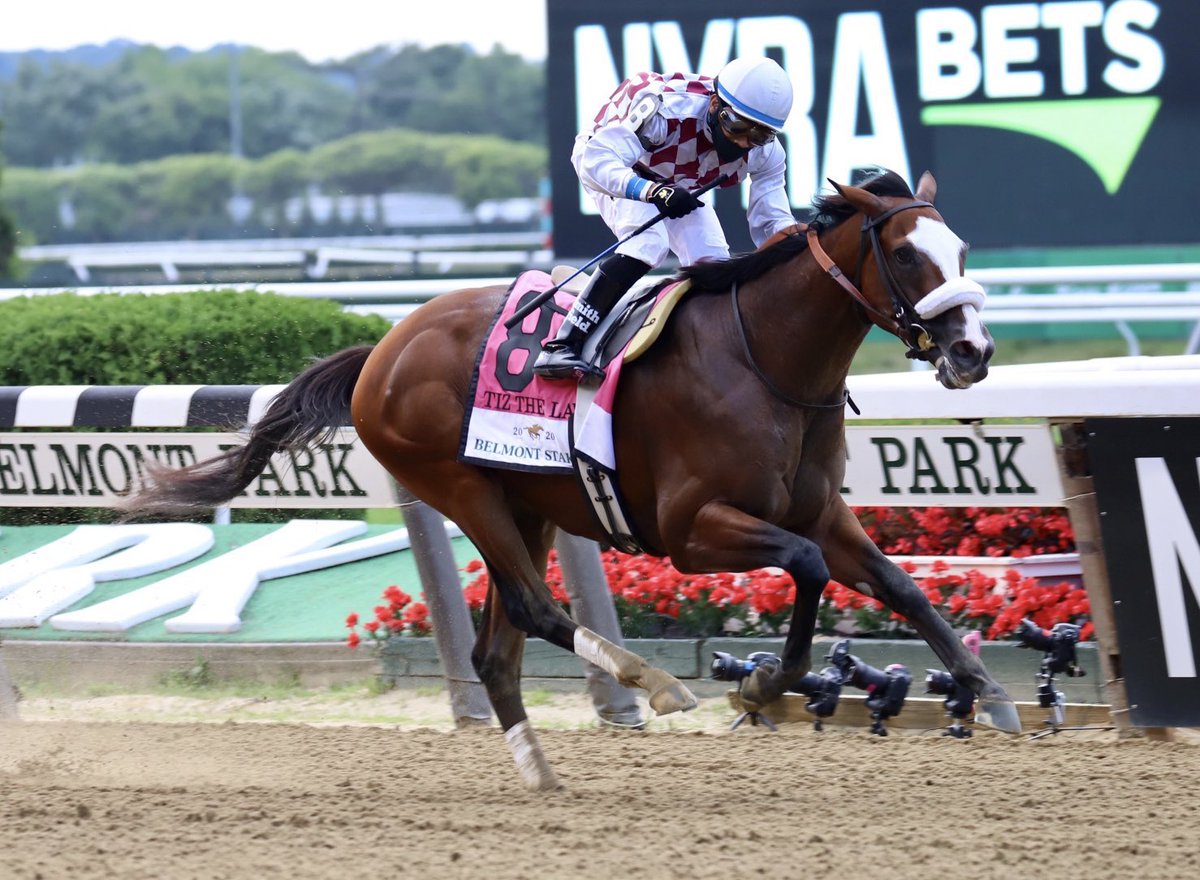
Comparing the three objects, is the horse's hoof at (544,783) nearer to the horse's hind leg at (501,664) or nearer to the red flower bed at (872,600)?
the horse's hind leg at (501,664)

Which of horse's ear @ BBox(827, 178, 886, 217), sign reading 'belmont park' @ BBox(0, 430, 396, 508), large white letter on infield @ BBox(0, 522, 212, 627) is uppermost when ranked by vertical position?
horse's ear @ BBox(827, 178, 886, 217)

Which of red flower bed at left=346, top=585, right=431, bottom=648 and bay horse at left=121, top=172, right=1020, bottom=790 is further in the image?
red flower bed at left=346, top=585, right=431, bottom=648

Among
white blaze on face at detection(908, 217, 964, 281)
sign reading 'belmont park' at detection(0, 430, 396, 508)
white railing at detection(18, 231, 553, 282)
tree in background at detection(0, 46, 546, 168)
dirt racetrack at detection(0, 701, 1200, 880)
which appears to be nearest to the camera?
dirt racetrack at detection(0, 701, 1200, 880)

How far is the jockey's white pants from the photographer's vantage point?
4.29 meters

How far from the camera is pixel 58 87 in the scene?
5675 centimetres

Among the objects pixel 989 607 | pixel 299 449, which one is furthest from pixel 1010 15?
pixel 299 449

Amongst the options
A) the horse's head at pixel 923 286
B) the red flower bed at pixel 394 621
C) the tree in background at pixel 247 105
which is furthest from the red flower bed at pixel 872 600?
the tree in background at pixel 247 105

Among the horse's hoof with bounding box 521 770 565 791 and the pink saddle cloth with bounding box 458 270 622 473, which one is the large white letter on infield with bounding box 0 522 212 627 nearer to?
the pink saddle cloth with bounding box 458 270 622 473

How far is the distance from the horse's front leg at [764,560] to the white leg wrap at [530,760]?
0.59 meters

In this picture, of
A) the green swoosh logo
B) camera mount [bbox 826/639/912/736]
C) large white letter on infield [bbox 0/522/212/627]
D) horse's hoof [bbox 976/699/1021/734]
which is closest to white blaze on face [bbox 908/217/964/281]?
horse's hoof [bbox 976/699/1021/734]

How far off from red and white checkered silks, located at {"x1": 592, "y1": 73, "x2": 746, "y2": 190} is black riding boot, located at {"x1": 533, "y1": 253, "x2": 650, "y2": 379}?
28 cm

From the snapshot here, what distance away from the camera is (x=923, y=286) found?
3713 mm

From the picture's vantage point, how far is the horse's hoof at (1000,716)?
3740 millimetres

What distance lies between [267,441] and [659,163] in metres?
1.58
